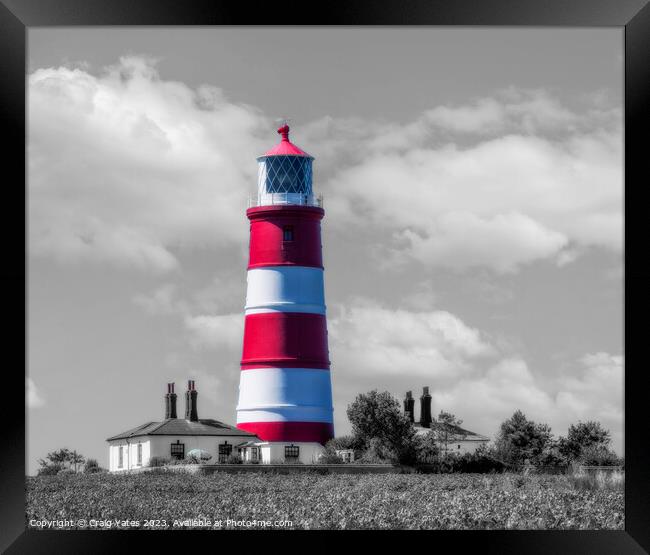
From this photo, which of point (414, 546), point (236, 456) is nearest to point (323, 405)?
point (236, 456)

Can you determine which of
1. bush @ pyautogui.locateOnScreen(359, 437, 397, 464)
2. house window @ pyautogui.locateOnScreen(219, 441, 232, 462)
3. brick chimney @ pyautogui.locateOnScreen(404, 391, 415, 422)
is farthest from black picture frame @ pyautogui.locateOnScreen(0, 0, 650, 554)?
brick chimney @ pyautogui.locateOnScreen(404, 391, 415, 422)

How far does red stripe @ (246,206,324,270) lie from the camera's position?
41.8 m

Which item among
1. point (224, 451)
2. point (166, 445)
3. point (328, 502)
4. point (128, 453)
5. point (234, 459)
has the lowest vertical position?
point (328, 502)

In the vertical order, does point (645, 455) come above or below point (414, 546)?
above

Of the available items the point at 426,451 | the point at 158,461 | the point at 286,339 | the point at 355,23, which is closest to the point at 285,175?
the point at 286,339

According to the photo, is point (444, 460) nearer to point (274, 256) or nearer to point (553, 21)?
point (274, 256)

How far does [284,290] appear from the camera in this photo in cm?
4125

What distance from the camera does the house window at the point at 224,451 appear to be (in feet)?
143

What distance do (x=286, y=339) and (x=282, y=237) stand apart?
359 cm

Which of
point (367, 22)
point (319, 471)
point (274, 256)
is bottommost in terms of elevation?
point (319, 471)

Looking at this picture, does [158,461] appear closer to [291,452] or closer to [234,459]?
[234,459]

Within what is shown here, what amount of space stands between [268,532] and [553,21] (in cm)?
411

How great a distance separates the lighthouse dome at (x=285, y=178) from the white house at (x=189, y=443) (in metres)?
8.08

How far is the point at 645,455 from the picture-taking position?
28.9 feet
